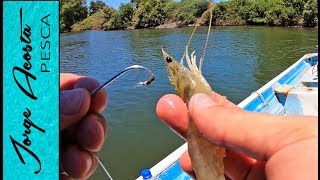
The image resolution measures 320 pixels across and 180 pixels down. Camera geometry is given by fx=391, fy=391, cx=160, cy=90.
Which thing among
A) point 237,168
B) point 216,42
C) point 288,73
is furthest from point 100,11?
point 237,168

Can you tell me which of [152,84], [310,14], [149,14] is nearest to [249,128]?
[152,84]

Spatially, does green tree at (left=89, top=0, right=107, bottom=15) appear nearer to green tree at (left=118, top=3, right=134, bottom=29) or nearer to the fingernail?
green tree at (left=118, top=3, right=134, bottom=29)

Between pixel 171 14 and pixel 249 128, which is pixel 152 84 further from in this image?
pixel 171 14

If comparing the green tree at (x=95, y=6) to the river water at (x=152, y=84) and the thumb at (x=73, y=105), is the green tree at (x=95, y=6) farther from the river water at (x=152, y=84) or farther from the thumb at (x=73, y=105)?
the thumb at (x=73, y=105)

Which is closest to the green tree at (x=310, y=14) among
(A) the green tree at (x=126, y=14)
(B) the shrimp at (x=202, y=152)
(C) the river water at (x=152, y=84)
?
(C) the river water at (x=152, y=84)

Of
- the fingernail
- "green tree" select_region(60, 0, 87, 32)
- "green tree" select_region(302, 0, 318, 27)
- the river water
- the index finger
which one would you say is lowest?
"green tree" select_region(60, 0, 87, 32)

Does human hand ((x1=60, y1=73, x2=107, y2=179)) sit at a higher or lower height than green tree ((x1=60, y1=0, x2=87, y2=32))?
higher

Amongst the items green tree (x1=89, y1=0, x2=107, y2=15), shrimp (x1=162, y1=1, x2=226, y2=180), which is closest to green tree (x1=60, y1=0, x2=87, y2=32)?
green tree (x1=89, y1=0, x2=107, y2=15)
